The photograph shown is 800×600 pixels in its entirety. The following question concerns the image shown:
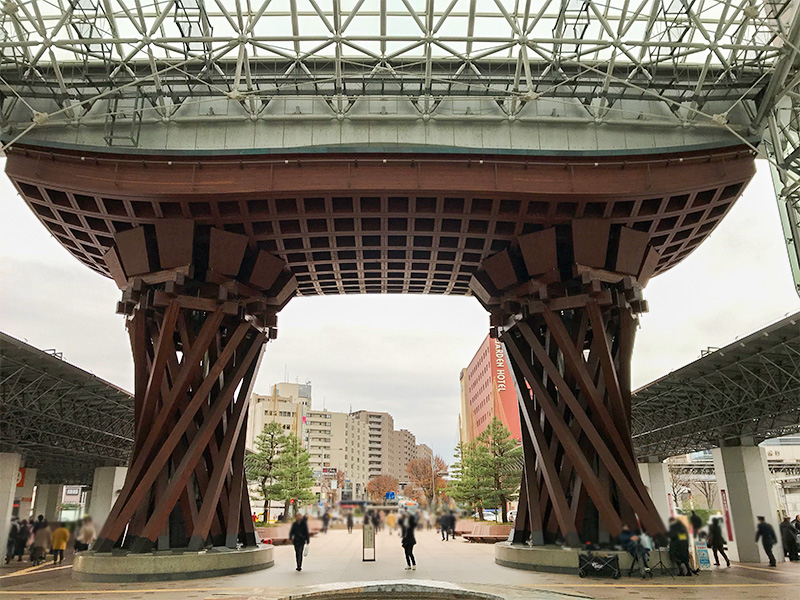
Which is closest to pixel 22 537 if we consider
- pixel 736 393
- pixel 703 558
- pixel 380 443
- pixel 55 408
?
pixel 703 558

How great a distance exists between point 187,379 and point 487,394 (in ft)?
265

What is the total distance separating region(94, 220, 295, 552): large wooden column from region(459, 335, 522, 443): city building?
152 feet

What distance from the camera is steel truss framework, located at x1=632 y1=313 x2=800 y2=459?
82.7 feet

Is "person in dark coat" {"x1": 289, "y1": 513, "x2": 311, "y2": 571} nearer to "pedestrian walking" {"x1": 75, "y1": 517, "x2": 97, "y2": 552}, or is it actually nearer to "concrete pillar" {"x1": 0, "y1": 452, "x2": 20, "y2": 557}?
"pedestrian walking" {"x1": 75, "y1": 517, "x2": 97, "y2": 552}

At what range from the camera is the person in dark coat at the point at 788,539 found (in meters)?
25.4

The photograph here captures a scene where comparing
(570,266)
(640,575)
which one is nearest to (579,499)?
(640,575)

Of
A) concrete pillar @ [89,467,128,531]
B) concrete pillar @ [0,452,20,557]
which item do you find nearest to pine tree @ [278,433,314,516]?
concrete pillar @ [89,467,128,531]

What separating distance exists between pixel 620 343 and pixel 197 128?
56.2 feet

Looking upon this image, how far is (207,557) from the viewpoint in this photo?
19.6 m

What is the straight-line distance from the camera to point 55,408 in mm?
38594

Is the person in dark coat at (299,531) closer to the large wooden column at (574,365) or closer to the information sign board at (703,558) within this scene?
the large wooden column at (574,365)

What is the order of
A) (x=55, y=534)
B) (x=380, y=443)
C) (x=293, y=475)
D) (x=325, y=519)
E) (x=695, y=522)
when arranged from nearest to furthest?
(x=55, y=534) < (x=695, y=522) < (x=325, y=519) < (x=293, y=475) < (x=380, y=443)

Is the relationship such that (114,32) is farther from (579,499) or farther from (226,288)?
(579,499)

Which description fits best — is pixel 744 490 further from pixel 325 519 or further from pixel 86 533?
pixel 86 533
